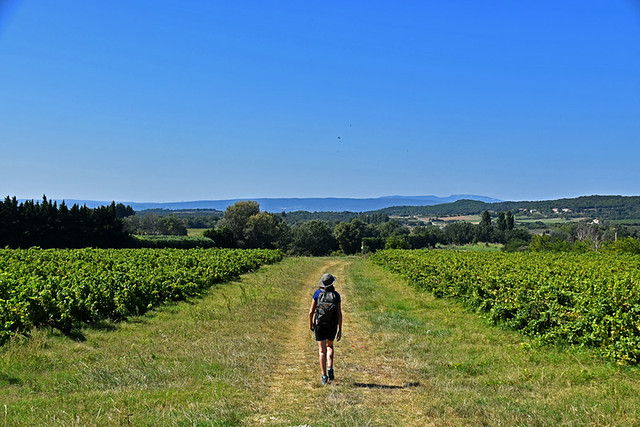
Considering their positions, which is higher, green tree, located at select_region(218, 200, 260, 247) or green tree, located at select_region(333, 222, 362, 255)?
green tree, located at select_region(218, 200, 260, 247)

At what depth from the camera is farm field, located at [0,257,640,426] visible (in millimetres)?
6816

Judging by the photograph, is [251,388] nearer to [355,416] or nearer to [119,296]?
[355,416]

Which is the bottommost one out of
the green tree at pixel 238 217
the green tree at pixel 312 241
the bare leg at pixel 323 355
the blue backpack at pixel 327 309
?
the green tree at pixel 312 241

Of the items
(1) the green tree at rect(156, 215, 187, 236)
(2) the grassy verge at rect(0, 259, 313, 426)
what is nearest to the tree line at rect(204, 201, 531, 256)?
(1) the green tree at rect(156, 215, 187, 236)

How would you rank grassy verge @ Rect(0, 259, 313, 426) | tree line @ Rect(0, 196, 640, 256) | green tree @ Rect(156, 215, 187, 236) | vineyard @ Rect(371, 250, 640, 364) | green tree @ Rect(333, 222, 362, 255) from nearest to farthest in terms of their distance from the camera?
1. grassy verge @ Rect(0, 259, 313, 426)
2. vineyard @ Rect(371, 250, 640, 364)
3. tree line @ Rect(0, 196, 640, 256)
4. green tree @ Rect(333, 222, 362, 255)
5. green tree @ Rect(156, 215, 187, 236)

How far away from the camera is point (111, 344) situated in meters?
11.6

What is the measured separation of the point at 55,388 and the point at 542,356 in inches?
375

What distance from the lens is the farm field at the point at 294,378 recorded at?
682 cm

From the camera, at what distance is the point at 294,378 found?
9383 millimetres

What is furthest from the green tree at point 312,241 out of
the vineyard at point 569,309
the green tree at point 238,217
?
the vineyard at point 569,309

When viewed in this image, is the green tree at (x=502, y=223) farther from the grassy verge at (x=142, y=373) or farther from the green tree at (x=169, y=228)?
the grassy verge at (x=142, y=373)

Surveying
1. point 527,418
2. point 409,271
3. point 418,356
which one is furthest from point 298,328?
point 409,271

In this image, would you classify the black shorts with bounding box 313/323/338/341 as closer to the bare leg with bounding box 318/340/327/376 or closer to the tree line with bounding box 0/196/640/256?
the bare leg with bounding box 318/340/327/376

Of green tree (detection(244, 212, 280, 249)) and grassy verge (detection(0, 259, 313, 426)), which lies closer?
grassy verge (detection(0, 259, 313, 426))
